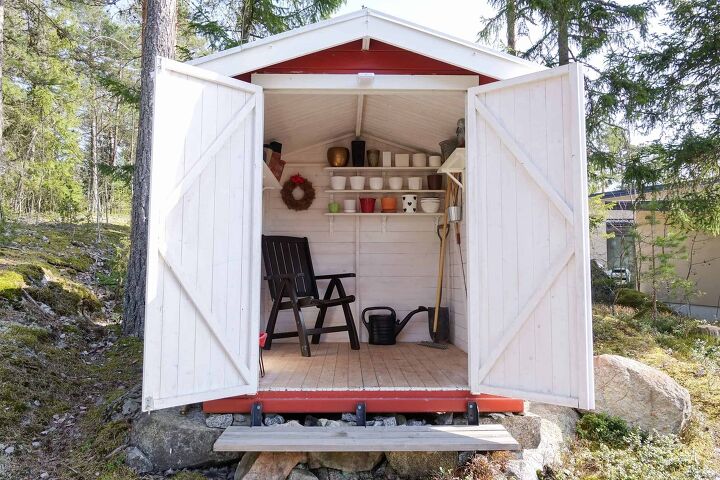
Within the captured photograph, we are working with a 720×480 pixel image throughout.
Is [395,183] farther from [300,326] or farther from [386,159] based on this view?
[300,326]

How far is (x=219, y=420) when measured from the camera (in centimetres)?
285

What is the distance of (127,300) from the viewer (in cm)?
480

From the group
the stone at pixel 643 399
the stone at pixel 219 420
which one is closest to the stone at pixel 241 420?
the stone at pixel 219 420

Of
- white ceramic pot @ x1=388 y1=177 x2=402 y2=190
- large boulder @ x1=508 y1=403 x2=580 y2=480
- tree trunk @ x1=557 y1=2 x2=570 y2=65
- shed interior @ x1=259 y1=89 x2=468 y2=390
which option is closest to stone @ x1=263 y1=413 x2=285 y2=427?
large boulder @ x1=508 y1=403 x2=580 y2=480

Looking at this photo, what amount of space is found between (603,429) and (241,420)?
2260mm

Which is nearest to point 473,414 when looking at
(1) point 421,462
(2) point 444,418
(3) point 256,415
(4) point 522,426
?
(2) point 444,418

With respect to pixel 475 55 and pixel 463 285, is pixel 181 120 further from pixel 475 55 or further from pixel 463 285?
pixel 463 285

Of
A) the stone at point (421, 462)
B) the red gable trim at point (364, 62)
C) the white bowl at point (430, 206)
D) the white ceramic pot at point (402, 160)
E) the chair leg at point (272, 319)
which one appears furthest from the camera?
the white ceramic pot at point (402, 160)

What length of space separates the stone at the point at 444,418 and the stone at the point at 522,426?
0.17 meters

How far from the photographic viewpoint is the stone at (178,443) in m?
2.76

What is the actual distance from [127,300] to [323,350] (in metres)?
1.98

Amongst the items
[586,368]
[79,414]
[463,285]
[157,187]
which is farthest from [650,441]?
[79,414]

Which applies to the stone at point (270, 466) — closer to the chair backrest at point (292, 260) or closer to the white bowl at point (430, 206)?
the chair backrest at point (292, 260)

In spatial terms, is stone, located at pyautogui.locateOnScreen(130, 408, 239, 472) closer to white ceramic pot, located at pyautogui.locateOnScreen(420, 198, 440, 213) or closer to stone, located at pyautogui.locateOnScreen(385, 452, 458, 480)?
stone, located at pyautogui.locateOnScreen(385, 452, 458, 480)
